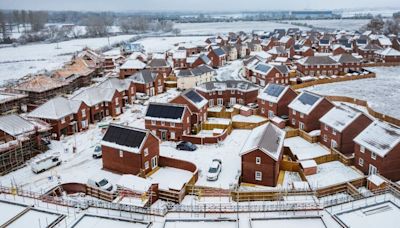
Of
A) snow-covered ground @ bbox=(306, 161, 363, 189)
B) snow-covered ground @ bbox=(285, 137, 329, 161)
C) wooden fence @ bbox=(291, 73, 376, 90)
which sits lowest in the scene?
snow-covered ground @ bbox=(306, 161, 363, 189)

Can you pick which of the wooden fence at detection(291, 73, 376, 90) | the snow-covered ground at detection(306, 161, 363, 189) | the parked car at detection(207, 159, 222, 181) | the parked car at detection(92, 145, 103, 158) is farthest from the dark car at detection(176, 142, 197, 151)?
the wooden fence at detection(291, 73, 376, 90)

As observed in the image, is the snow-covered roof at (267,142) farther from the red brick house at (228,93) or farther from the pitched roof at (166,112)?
the red brick house at (228,93)

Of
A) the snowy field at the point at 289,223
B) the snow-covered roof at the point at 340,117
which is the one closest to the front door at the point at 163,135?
the snow-covered roof at the point at 340,117

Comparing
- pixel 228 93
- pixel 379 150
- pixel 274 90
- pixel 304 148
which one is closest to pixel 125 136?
pixel 304 148

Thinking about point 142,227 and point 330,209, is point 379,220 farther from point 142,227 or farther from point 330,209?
point 142,227

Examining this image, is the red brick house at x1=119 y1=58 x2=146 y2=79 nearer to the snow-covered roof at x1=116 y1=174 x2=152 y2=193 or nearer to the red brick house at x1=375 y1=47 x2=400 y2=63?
the snow-covered roof at x1=116 y1=174 x2=152 y2=193

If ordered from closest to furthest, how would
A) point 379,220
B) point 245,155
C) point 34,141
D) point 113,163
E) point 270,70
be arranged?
1. point 379,220
2. point 245,155
3. point 113,163
4. point 34,141
5. point 270,70

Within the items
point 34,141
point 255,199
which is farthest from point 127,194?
point 34,141
